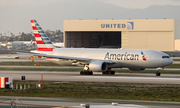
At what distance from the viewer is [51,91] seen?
91.7 ft

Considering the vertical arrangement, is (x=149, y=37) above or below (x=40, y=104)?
above

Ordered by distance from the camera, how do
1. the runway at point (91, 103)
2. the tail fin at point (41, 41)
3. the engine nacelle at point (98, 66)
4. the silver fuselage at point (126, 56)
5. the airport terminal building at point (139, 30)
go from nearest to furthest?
the runway at point (91, 103) < the engine nacelle at point (98, 66) < the silver fuselage at point (126, 56) < the tail fin at point (41, 41) < the airport terminal building at point (139, 30)

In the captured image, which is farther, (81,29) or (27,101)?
(81,29)

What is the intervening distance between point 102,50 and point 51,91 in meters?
21.9

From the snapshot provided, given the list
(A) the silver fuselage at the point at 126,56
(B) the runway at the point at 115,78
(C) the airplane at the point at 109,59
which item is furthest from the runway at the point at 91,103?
(A) the silver fuselage at the point at 126,56

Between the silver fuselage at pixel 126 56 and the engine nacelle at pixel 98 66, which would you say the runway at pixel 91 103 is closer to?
the engine nacelle at pixel 98 66

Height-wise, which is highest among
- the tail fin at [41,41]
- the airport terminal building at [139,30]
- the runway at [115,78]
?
the airport terminal building at [139,30]

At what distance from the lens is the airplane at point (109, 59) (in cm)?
4500

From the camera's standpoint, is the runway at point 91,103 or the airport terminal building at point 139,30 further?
the airport terminal building at point 139,30

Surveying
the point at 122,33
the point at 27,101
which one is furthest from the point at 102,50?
the point at 122,33

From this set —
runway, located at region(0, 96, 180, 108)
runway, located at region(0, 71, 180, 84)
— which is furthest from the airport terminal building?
runway, located at region(0, 96, 180, 108)

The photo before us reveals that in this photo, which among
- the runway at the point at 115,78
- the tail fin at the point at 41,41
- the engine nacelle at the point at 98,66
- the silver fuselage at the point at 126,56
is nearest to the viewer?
the runway at the point at 115,78

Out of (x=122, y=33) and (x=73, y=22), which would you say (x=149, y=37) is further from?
(x=73, y=22)

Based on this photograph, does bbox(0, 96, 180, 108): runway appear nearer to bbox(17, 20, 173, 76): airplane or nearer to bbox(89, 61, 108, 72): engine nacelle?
bbox(89, 61, 108, 72): engine nacelle
